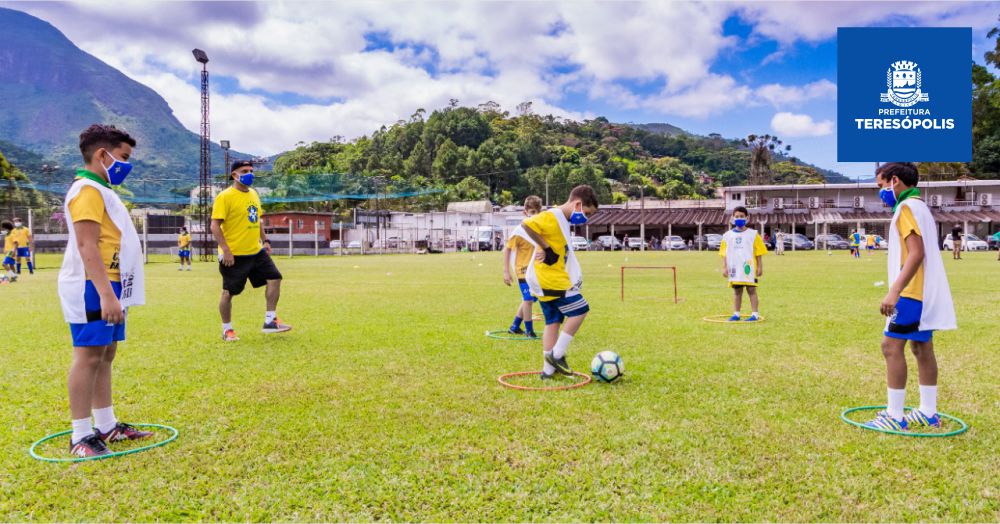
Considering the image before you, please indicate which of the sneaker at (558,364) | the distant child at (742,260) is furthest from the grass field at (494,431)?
the distant child at (742,260)

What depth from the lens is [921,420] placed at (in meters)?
4.88

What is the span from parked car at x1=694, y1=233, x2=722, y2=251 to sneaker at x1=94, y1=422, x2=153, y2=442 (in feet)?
200

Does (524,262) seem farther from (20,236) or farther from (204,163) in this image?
(204,163)

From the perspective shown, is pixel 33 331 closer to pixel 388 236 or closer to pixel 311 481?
pixel 311 481

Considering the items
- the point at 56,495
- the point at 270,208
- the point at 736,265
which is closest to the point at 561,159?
the point at 270,208

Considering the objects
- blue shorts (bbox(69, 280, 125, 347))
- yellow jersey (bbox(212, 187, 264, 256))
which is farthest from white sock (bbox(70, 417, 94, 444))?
yellow jersey (bbox(212, 187, 264, 256))

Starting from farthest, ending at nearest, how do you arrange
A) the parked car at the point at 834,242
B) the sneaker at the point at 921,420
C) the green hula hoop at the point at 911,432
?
the parked car at the point at 834,242 → the sneaker at the point at 921,420 → the green hula hoop at the point at 911,432

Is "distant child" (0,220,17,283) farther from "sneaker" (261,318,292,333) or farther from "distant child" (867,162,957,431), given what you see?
"distant child" (867,162,957,431)

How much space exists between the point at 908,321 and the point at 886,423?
0.75 meters

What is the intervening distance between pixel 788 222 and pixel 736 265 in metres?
68.9

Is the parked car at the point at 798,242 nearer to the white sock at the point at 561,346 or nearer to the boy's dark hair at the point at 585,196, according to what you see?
the boy's dark hair at the point at 585,196

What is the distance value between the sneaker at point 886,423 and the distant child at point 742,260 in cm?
614

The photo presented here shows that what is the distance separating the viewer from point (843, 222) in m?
72.6

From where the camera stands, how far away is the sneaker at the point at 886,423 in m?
4.79
